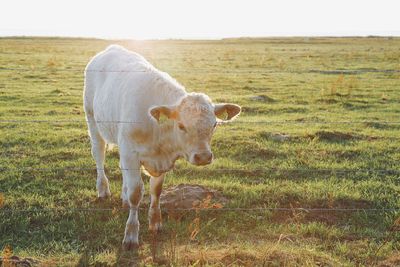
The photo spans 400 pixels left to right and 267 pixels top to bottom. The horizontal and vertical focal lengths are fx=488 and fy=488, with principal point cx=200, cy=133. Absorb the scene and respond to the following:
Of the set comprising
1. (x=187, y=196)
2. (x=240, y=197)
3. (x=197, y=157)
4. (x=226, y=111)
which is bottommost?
(x=240, y=197)

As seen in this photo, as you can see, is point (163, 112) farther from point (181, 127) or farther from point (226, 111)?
point (226, 111)

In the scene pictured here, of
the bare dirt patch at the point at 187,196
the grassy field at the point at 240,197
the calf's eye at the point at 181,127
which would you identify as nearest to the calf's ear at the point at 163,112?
the calf's eye at the point at 181,127

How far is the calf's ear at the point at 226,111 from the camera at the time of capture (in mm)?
5418

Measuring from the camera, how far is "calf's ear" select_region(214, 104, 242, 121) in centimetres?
542

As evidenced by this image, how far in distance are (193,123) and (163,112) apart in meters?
0.38

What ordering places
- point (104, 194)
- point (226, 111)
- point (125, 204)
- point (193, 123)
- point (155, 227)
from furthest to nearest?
point (104, 194)
point (125, 204)
point (155, 227)
point (226, 111)
point (193, 123)

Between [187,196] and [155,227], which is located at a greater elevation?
[187,196]

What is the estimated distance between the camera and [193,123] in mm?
5062

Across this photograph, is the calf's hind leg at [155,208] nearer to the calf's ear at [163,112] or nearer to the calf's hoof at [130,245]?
the calf's hoof at [130,245]

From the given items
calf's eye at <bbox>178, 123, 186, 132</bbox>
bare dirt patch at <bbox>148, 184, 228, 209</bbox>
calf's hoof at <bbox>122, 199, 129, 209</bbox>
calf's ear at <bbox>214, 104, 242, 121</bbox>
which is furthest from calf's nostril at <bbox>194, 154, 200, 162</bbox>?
calf's hoof at <bbox>122, 199, 129, 209</bbox>

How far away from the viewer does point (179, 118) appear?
5230 mm

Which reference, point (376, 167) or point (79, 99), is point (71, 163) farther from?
point (79, 99)

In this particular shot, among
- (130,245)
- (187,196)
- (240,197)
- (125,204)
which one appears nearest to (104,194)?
(125,204)

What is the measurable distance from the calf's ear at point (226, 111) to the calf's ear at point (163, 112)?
1.57 ft
